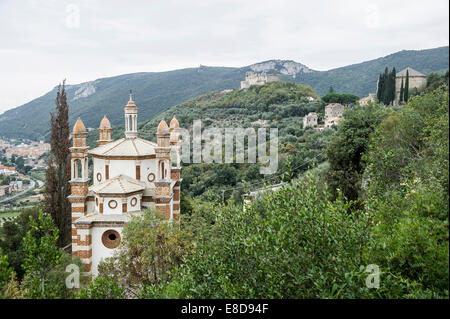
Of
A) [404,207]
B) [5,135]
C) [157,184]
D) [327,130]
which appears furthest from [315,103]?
[404,207]

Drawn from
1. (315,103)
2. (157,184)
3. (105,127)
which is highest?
(315,103)

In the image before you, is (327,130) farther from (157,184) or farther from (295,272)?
(295,272)

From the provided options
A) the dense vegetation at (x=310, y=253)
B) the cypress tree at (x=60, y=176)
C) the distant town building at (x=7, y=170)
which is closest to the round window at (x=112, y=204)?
the cypress tree at (x=60, y=176)

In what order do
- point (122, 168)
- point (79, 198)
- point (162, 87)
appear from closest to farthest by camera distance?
point (79, 198) < point (122, 168) < point (162, 87)

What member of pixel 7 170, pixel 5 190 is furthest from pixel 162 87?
pixel 5 190

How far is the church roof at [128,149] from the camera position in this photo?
17.9m

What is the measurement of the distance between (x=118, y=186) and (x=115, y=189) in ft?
0.73

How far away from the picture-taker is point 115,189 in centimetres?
1617

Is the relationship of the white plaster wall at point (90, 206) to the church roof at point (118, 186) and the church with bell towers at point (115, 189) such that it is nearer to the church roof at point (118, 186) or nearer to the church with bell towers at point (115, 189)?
the church with bell towers at point (115, 189)

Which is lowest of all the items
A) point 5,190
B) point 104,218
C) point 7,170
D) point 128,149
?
point 5,190

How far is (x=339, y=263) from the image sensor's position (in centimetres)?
614

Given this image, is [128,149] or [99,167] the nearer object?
[128,149]

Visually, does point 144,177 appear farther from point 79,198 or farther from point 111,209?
point 79,198
